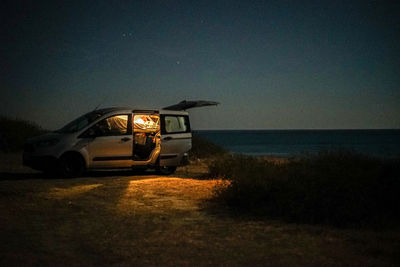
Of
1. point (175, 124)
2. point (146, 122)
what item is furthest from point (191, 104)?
point (175, 124)

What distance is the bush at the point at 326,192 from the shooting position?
20.4 feet

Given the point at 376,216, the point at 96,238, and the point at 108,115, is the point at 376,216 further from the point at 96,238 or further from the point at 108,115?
the point at 108,115

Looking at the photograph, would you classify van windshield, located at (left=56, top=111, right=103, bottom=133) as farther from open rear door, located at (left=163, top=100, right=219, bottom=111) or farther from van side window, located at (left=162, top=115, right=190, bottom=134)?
open rear door, located at (left=163, top=100, right=219, bottom=111)

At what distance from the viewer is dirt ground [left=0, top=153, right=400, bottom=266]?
4398mm

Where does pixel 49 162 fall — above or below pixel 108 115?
below

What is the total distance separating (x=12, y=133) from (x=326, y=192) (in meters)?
21.0

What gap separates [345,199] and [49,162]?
845cm

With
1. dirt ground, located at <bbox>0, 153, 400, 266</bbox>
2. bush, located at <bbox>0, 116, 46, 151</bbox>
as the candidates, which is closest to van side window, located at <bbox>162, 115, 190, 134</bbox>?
dirt ground, located at <bbox>0, 153, 400, 266</bbox>

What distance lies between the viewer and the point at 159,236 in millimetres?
5391

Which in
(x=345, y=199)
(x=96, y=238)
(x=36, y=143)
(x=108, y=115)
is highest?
(x=108, y=115)

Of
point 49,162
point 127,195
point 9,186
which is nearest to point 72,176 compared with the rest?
point 49,162

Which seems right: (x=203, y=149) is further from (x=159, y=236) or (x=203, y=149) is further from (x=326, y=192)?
(x=159, y=236)

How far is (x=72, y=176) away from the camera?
38.2 feet

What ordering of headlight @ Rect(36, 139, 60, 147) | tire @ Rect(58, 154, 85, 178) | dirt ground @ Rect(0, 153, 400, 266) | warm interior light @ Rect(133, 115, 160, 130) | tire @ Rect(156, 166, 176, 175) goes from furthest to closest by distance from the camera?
tire @ Rect(156, 166, 176, 175), warm interior light @ Rect(133, 115, 160, 130), tire @ Rect(58, 154, 85, 178), headlight @ Rect(36, 139, 60, 147), dirt ground @ Rect(0, 153, 400, 266)
